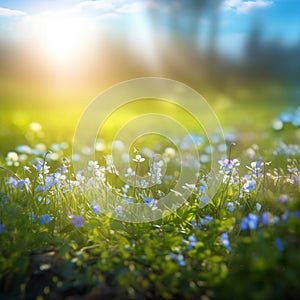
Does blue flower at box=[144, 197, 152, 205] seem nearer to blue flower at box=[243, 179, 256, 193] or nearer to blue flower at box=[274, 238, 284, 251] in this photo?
blue flower at box=[243, 179, 256, 193]

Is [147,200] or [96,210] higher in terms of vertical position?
[147,200]

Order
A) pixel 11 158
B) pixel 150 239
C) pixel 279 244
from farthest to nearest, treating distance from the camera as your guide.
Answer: pixel 11 158, pixel 150 239, pixel 279 244

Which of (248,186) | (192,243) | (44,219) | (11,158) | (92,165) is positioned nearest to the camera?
(192,243)

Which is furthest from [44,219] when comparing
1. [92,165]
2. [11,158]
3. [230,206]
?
[11,158]

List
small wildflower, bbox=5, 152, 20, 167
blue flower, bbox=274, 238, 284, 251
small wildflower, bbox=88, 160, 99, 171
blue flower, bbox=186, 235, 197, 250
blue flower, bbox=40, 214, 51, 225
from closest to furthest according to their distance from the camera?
blue flower, bbox=274, 238, 284, 251
blue flower, bbox=186, 235, 197, 250
blue flower, bbox=40, 214, 51, 225
small wildflower, bbox=88, 160, 99, 171
small wildflower, bbox=5, 152, 20, 167

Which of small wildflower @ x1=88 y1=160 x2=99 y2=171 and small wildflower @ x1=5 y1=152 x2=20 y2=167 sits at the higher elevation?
small wildflower @ x1=88 y1=160 x2=99 y2=171

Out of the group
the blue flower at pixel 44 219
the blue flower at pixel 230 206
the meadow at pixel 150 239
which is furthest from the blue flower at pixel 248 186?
the blue flower at pixel 44 219

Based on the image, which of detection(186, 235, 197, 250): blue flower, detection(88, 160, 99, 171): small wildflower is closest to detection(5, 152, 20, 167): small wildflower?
detection(88, 160, 99, 171): small wildflower

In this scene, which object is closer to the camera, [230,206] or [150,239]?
[150,239]

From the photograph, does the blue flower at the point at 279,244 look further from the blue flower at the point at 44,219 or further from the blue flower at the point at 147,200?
the blue flower at the point at 44,219

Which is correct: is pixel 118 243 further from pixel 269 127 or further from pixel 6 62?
pixel 6 62

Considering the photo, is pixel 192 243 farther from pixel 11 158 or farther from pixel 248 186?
pixel 11 158
